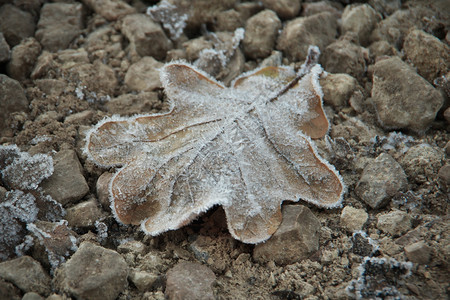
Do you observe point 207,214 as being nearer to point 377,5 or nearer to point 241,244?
point 241,244

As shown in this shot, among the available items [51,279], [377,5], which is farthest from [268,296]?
[377,5]

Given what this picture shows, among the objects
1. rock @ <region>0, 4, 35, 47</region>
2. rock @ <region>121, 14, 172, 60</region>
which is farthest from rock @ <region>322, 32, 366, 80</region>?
rock @ <region>0, 4, 35, 47</region>

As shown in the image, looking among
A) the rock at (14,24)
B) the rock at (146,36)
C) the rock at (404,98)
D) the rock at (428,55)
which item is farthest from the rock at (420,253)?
the rock at (14,24)

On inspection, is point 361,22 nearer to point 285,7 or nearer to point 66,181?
point 285,7

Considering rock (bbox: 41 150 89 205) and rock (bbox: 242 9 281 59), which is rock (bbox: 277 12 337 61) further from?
rock (bbox: 41 150 89 205)

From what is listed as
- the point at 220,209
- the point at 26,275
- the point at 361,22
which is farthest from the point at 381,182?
the point at 26,275

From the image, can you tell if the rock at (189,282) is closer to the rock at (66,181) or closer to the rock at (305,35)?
the rock at (66,181)
